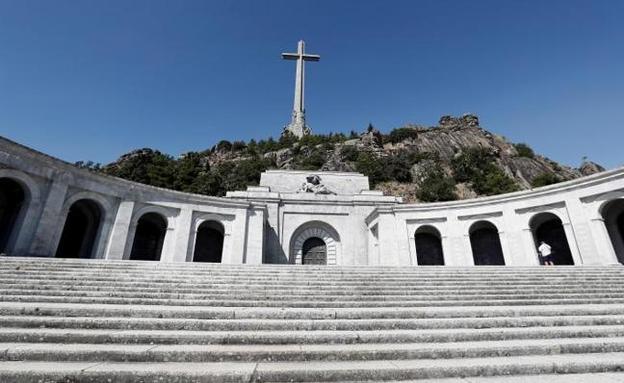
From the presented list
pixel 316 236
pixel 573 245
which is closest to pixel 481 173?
pixel 573 245

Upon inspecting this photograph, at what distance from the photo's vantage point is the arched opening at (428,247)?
20750 mm

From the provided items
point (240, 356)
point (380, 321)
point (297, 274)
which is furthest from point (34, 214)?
point (380, 321)

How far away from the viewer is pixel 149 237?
19203 millimetres

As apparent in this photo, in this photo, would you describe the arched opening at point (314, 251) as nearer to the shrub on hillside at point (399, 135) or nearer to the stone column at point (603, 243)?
the stone column at point (603, 243)

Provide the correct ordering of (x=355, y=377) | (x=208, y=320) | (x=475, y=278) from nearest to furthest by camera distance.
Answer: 1. (x=355, y=377)
2. (x=208, y=320)
3. (x=475, y=278)

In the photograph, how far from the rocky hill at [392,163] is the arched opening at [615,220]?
29.6 meters

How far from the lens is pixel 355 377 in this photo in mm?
3686

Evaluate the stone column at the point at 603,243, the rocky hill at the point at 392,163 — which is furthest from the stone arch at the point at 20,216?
the rocky hill at the point at 392,163

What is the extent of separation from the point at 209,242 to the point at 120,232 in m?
5.49

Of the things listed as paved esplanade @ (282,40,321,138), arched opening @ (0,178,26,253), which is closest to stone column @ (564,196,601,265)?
arched opening @ (0,178,26,253)

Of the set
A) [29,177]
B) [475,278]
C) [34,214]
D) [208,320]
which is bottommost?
[208,320]

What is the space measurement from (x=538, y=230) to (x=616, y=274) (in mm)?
9552

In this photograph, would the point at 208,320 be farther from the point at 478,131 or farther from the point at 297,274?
the point at 478,131

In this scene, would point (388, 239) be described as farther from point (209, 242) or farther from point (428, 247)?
point (209, 242)
